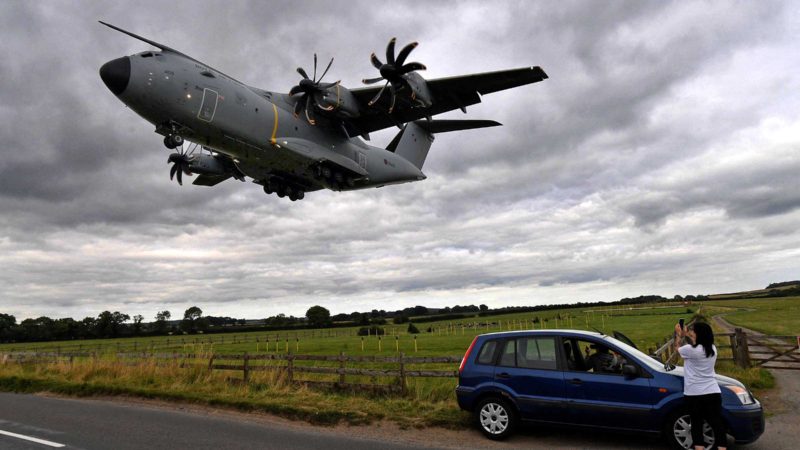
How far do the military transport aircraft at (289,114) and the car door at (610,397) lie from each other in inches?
514

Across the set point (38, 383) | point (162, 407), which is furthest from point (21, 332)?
point (162, 407)

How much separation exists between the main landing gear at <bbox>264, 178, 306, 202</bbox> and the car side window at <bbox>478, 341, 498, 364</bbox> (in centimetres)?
1700

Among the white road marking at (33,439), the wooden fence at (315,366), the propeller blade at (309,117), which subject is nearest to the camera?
the white road marking at (33,439)

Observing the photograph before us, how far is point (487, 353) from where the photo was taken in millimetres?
7855

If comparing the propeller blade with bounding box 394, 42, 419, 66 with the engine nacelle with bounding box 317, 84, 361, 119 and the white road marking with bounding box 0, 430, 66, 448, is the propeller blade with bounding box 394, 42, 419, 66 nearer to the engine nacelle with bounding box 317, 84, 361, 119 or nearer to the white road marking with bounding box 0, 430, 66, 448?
the engine nacelle with bounding box 317, 84, 361, 119

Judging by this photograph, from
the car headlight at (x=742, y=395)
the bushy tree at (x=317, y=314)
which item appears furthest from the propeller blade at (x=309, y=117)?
the bushy tree at (x=317, y=314)

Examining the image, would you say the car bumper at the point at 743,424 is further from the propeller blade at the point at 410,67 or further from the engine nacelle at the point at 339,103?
the engine nacelle at the point at 339,103

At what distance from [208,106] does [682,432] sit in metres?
16.2

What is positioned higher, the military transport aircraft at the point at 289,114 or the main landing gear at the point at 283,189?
the military transport aircraft at the point at 289,114

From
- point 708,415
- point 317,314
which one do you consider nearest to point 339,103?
point 708,415

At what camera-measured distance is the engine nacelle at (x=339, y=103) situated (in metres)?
19.7

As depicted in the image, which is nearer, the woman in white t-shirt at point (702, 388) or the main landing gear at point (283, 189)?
the woman in white t-shirt at point (702, 388)

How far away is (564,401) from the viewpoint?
23.0 feet

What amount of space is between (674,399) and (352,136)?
19.0 metres
